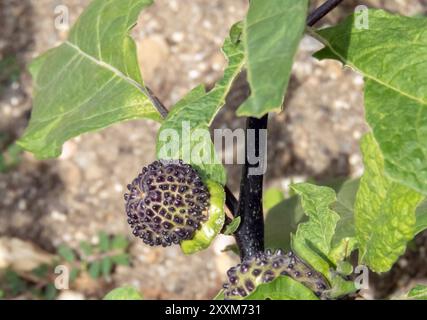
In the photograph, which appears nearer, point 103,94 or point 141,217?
point 141,217

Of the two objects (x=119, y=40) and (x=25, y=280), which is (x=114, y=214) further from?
(x=119, y=40)

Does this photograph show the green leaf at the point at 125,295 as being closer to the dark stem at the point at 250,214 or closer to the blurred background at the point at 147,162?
the dark stem at the point at 250,214

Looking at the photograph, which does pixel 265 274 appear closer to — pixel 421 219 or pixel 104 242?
pixel 421 219

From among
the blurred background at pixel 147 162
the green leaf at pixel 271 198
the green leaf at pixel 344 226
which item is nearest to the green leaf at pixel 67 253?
the blurred background at pixel 147 162

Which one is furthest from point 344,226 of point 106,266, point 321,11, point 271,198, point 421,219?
point 106,266

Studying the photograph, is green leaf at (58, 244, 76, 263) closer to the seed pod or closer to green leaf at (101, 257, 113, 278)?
green leaf at (101, 257, 113, 278)

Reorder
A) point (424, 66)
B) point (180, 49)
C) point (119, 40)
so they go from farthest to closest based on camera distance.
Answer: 1. point (180, 49)
2. point (119, 40)
3. point (424, 66)

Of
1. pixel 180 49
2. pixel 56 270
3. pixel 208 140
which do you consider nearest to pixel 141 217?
pixel 208 140
